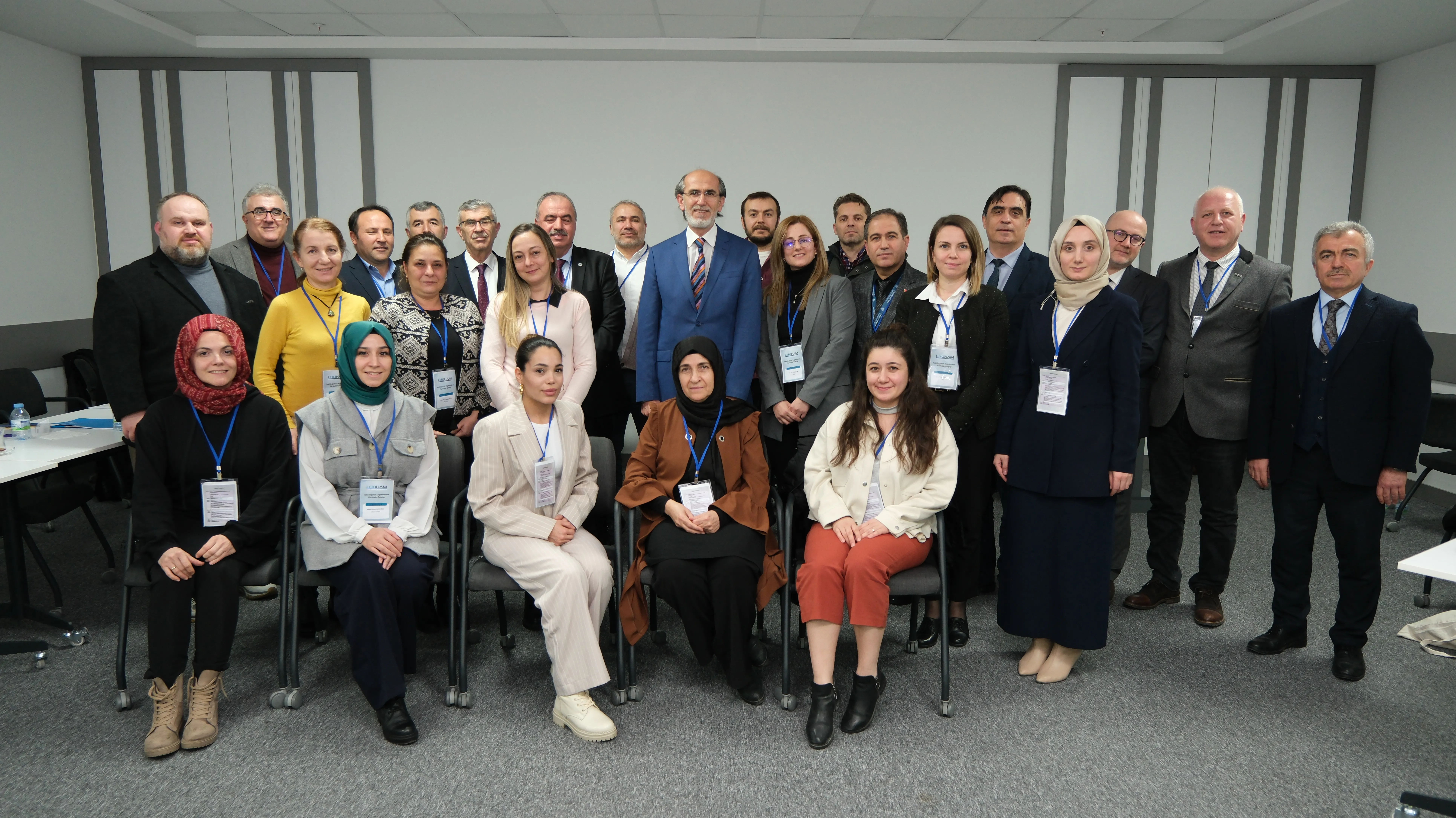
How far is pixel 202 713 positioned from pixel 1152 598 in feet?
12.2

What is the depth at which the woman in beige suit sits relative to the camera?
2539mm

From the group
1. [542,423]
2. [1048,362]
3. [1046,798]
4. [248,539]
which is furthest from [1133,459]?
[248,539]

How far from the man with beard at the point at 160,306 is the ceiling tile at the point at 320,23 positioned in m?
2.73

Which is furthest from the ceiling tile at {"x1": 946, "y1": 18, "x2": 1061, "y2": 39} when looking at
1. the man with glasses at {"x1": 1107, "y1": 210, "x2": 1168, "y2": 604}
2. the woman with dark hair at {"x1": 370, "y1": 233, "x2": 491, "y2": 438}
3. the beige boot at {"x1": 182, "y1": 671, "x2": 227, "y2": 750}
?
the beige boot at {"x1": 182, "y1": 671, "x2": 227, "y2": 750}

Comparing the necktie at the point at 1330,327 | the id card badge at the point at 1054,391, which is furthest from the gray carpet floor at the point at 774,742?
the necktie at the point at 1330,327

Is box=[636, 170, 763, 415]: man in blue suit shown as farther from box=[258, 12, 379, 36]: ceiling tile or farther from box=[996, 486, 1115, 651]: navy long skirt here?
box=[258, 12, 379, 36]: ceiling tile

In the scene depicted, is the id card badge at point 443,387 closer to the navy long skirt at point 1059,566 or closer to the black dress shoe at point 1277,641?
the navy long skirt at point 1059,566

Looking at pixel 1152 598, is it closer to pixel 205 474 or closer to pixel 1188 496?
pixel 1188 496

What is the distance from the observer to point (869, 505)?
277 centimetres

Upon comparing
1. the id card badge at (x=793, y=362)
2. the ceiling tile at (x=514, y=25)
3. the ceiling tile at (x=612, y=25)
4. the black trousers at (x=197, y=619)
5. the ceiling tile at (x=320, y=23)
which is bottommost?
the black trousers at (x=197, y=619)

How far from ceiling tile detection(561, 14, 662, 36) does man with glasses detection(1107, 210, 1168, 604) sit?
3.34 meters

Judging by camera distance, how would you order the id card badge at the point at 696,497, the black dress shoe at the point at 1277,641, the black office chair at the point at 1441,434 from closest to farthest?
the id card badge at the point at 696,497, the black dress shoe at the point at 1277,641, the black office chair at the point at 1441,434

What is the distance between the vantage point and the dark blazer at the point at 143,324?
3018 millimetres

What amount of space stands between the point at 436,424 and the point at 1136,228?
321 cm
